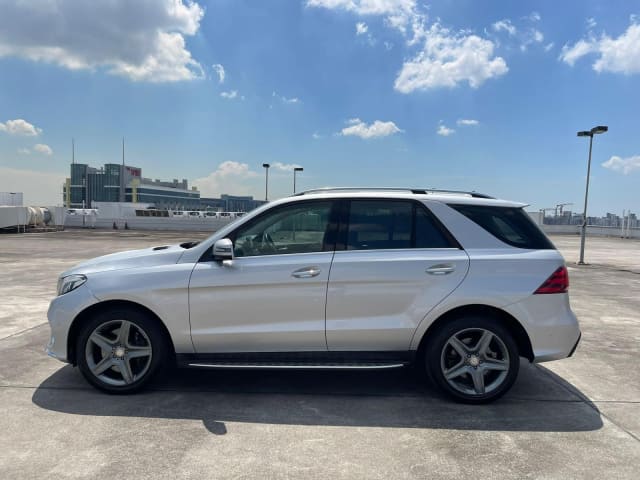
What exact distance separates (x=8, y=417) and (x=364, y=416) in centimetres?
279

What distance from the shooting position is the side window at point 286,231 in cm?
409

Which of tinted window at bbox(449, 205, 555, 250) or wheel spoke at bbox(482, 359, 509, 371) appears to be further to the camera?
tinted window at bbox(449, 205, 555, 250)

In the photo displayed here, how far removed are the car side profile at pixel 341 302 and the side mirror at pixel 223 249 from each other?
0.04 feet

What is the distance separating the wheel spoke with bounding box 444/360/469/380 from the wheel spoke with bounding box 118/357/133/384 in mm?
2732

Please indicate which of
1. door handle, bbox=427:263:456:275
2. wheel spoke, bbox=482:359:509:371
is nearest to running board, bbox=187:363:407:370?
wheel spoke, bbox=482:359:509:371

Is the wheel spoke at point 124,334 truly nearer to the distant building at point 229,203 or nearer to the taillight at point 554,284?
the taillight at point 554,284

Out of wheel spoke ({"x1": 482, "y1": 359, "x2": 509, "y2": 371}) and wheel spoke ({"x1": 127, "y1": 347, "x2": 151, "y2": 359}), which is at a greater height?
wheel spoke ({"x1": 482, "y1": 359, "x2": 509, "y2": 371})

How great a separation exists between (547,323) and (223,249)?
2.77 m

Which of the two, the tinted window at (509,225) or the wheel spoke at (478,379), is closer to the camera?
the wheel spoke at (478,379)

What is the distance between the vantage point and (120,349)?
4105 mm

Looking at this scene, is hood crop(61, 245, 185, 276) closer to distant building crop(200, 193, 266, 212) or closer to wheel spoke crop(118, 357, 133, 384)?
wheel spoke crop(118, 357, 133, 384)

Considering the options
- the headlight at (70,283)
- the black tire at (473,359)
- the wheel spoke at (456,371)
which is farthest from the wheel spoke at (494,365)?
the headlight at (70,283)

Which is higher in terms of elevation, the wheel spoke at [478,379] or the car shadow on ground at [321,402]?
the wheel spoke at [478,379]

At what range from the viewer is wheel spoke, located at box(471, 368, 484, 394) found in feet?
13.1
